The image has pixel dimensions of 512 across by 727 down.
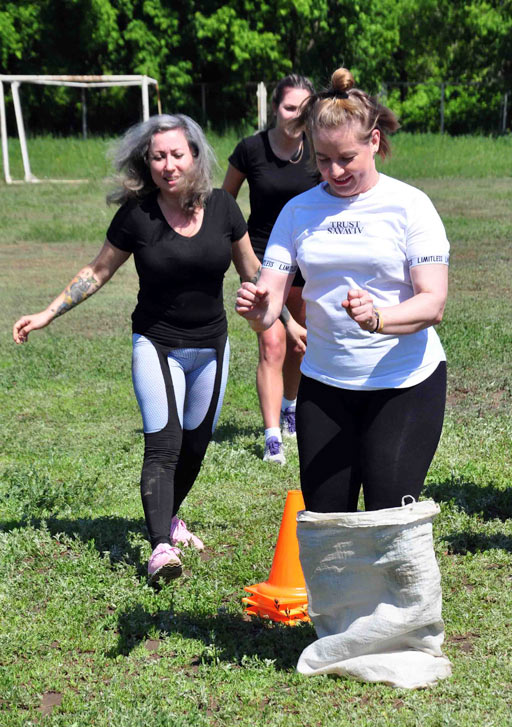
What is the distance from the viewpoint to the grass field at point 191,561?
3.44m

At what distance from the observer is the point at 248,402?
304 inches

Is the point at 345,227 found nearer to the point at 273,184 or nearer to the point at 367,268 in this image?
the point at 367,268

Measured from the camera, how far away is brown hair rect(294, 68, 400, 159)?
3258 millimetres

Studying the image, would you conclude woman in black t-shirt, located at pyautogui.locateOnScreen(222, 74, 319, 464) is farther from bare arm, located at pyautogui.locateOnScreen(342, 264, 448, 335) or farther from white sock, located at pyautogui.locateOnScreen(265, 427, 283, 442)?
bare arm, located at pyautogui.locateOnScreen(342, 264, 448, 335)

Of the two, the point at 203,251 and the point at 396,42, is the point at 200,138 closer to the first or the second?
the point at 203,251

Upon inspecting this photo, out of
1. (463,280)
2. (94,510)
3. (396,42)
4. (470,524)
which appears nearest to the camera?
(470,524)

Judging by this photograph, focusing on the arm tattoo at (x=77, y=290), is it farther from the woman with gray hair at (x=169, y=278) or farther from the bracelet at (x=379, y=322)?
the bracelet at (x=379, y=322)

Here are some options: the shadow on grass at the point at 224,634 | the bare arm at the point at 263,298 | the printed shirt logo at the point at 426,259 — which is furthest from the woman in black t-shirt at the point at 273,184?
the printed shirt logo at the point at 426,259

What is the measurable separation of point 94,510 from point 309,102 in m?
2.92

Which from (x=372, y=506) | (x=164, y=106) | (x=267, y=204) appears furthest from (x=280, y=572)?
(x=164, y=106)

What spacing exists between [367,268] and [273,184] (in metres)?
2.92

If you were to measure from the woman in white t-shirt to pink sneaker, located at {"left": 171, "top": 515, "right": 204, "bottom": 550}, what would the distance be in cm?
151

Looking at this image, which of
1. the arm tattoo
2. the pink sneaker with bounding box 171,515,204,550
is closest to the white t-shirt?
the arm tattoo

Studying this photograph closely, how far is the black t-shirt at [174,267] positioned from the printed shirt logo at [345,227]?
120cm
